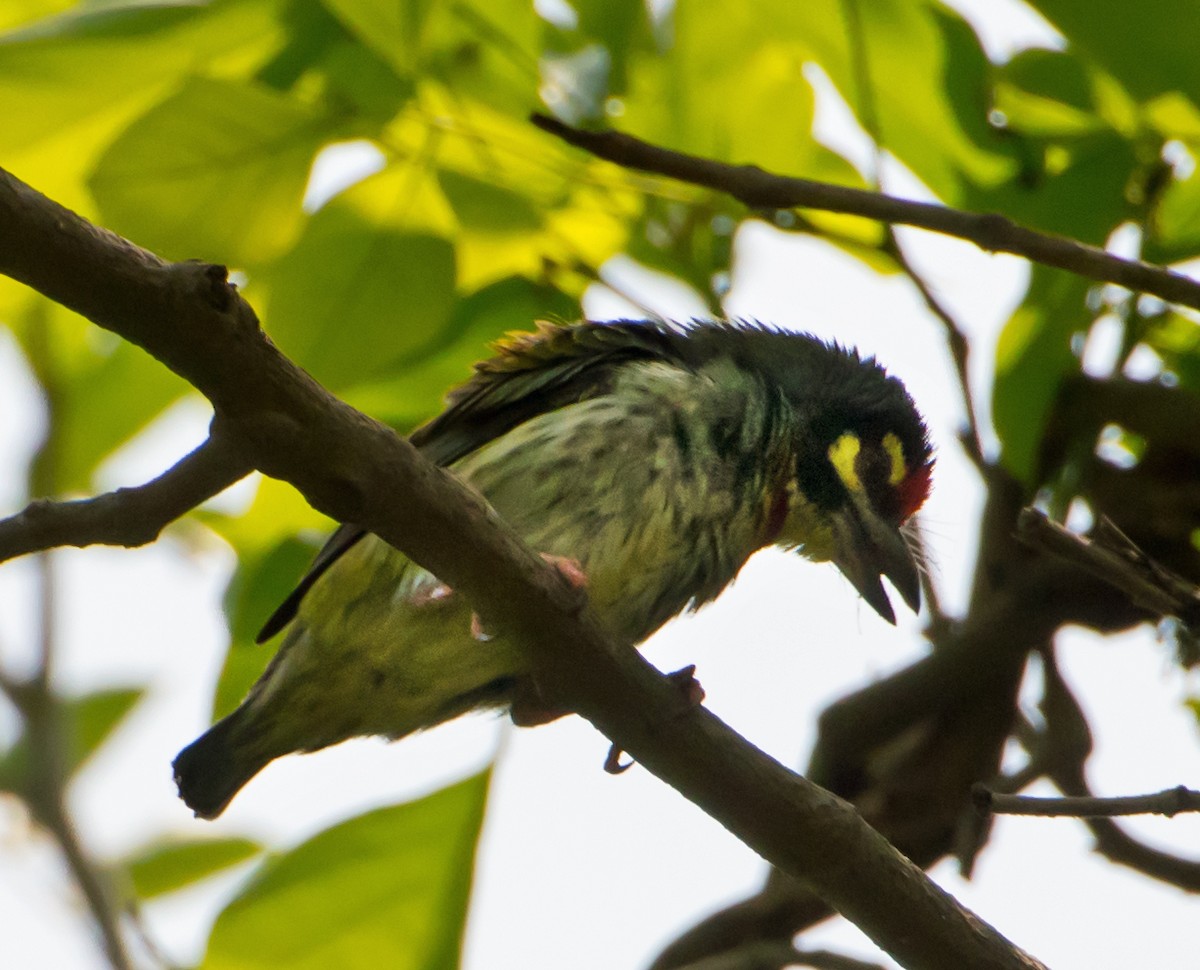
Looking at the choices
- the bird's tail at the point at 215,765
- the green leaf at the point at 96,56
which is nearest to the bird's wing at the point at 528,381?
the bird's tail at the point at 215,765

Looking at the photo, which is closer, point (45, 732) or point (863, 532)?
point (45, 732)

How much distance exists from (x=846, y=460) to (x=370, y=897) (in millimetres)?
1537

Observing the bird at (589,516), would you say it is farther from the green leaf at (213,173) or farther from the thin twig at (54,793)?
the green leaf at (213,173)

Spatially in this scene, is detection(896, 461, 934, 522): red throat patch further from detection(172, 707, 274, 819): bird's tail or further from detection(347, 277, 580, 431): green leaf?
detection(172, 707, 274, 819): bird's tail

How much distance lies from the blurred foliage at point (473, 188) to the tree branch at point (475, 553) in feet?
2.75

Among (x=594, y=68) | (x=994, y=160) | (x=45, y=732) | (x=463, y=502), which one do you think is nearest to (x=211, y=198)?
(x=594, y=68)

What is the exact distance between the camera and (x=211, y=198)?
116 inches

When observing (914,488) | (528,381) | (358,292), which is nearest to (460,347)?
(528,381)

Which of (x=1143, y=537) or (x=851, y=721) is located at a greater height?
(x=1143, y=537)

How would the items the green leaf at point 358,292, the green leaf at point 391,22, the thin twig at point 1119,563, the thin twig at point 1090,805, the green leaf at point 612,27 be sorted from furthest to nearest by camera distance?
the green leaf at point 358,292 < the green leaf at point 612,27 < the green leaf at point 391,22 < the thin twig at point 1119,563 < the thin twig at point 1090,805

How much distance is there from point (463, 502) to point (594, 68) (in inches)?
42.4

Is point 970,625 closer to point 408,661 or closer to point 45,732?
point 408,661

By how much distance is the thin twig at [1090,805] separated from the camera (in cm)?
225

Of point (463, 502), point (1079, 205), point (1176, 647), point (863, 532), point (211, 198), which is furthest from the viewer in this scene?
point (863, 532)
